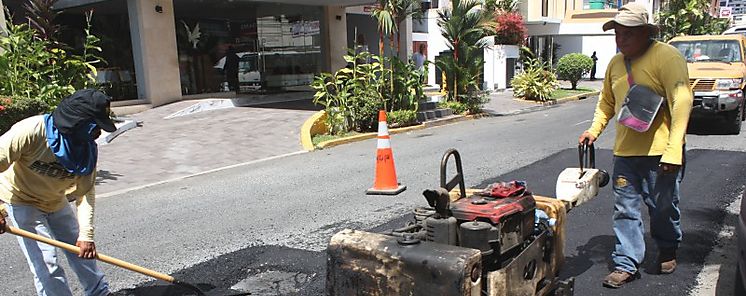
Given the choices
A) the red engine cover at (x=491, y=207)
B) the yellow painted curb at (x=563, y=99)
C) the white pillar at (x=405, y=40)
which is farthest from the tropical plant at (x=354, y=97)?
the white pillar at (x=405, y=40)

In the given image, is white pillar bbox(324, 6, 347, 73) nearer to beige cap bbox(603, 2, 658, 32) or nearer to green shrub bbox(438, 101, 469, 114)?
green shrub bbox(438, 101, 469, 114)

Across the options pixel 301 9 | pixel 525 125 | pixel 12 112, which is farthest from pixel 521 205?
pixel 301 9

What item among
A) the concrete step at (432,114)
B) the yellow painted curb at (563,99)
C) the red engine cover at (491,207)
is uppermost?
the red engine cover at (491,207)

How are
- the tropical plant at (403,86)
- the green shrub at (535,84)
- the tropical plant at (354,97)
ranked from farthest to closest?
the green shrub at (535,84), the tropical plant at (403,86), the tropical plant at (354,97)

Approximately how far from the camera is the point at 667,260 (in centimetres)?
383

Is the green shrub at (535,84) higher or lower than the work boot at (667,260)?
higher

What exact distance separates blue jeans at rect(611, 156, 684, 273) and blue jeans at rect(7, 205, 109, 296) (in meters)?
3.48

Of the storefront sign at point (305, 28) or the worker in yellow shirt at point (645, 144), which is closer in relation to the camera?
the worker in yellow shirt at point (645, 144)

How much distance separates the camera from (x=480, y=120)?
14609 millimetres

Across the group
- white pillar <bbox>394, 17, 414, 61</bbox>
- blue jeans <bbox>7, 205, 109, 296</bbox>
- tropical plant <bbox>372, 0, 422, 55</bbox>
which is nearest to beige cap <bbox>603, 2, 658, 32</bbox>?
blue jeans <bbox>7, 205, 109, 296</bbox>

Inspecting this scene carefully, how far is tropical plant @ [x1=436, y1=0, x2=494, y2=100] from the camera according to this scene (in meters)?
14.8

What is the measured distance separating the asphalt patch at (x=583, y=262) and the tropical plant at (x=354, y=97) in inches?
246

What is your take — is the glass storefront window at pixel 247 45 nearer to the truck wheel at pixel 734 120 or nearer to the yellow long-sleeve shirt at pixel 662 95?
the truck wheel at pixel 734 120

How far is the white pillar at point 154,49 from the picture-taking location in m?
14.2
